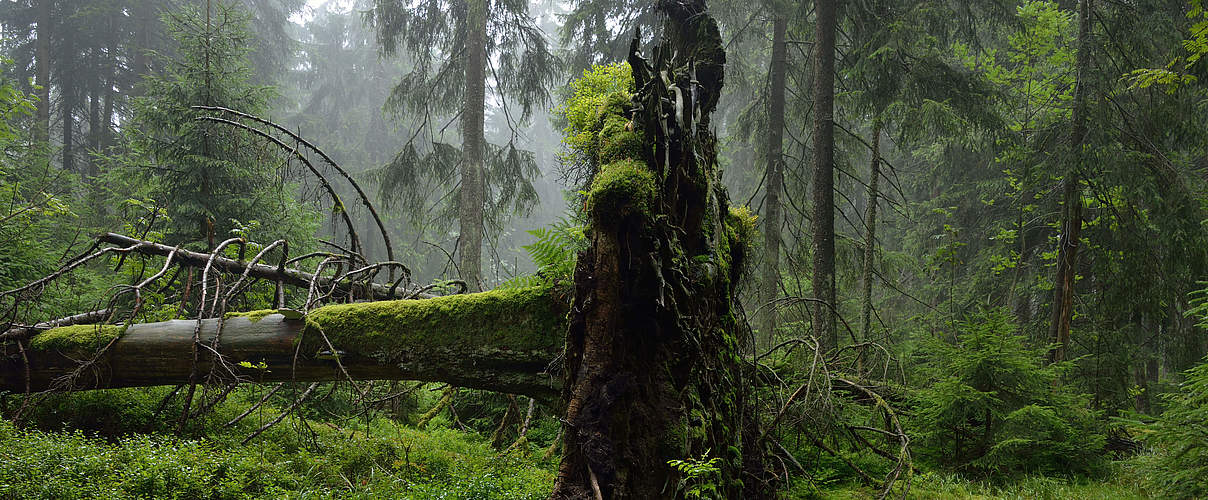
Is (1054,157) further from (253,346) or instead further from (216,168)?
(216,168)

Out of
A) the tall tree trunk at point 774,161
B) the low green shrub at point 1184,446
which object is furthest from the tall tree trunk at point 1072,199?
the tall tree trunk at point 774,161

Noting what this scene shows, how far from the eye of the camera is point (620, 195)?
9.84 feet

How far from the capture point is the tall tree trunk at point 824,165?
307 inches

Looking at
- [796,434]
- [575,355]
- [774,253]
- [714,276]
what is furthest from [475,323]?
[774,253]

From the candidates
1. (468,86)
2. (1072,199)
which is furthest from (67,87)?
(1072,199)

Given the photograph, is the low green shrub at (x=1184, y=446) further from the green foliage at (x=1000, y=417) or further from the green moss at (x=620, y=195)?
the green moss at (x=620, y=195)

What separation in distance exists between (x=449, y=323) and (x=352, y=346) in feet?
2.84

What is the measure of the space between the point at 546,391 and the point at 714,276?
1484mm

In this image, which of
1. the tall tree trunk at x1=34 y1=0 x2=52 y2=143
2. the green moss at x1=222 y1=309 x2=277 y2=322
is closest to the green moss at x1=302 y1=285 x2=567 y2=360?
the green moss at x1=222 y1=309 x2=277 y2=322

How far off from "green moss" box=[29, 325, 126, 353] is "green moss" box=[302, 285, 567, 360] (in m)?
2.03

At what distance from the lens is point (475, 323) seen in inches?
165

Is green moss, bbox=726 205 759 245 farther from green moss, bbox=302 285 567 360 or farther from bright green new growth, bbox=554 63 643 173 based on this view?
green moss, bbox=302 285 567 360

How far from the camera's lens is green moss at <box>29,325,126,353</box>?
4.99 meters

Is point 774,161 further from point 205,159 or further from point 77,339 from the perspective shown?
point 77,339
